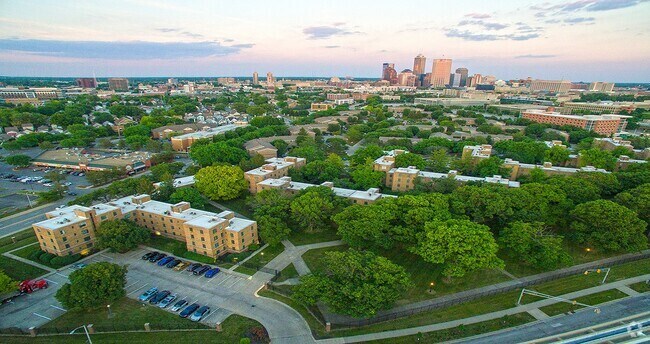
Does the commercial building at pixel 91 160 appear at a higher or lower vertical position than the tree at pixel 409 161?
lower

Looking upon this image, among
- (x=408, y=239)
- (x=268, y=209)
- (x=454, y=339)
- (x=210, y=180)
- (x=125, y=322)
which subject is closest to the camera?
(x=454, y=339)

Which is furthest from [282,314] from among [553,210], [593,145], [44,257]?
[593,145]

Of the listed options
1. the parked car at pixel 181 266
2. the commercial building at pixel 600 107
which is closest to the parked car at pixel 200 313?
the parked car at pixel 181 266

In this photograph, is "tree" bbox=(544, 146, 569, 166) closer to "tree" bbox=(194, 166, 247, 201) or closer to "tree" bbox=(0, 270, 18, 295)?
"tree" bbox=(194, 166, 247, 201)

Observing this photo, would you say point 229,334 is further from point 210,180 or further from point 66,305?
point 210,180

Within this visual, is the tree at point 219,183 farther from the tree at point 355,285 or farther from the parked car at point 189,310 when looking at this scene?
the tree at point 355,285

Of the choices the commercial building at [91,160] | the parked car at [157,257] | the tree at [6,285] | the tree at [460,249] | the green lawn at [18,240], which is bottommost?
the parked car at [157,257]
